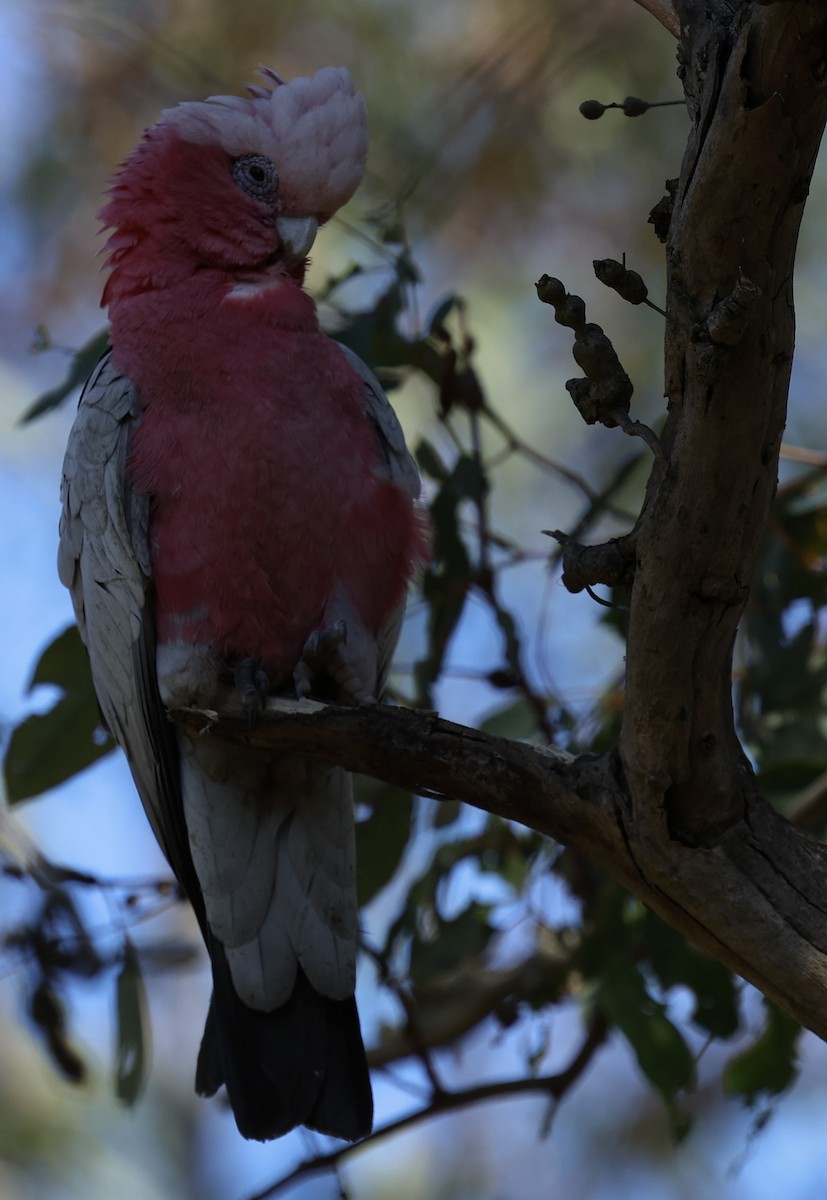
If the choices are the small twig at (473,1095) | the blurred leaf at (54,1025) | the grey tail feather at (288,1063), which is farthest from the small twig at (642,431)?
the blurred leaf at (54,1025)

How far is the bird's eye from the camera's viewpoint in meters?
2.95

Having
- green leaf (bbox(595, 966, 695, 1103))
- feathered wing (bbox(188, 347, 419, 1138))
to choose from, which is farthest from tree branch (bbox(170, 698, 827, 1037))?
green leaf (bbox(595, 966, 695, 1103))

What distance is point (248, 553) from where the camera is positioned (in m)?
2.60

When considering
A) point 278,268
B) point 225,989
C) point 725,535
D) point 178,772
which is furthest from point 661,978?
point 278,268

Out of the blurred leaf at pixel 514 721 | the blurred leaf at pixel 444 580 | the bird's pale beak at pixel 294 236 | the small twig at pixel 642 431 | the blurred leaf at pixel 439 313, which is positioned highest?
the bird's pale beak at pixel 294 236

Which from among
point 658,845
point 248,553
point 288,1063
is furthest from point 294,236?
point 288,1063

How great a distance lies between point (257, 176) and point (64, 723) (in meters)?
1.32

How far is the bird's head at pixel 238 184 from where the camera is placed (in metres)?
2.88

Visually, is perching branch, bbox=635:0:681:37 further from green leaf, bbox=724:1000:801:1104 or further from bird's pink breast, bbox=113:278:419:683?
green leaf, bbox=724:1000:801:1104

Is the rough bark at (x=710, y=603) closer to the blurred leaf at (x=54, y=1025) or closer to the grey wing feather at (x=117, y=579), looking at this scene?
the grey wing feather at (x=117, y=579)

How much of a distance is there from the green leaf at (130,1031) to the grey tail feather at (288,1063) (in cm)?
33

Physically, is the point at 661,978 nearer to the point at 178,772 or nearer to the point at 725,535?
the point at 178,772

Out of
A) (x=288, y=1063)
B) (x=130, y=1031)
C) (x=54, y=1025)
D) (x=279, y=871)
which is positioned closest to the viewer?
(x=288, y=1063)

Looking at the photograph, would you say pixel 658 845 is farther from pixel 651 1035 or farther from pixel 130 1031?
pixel 130 1031
